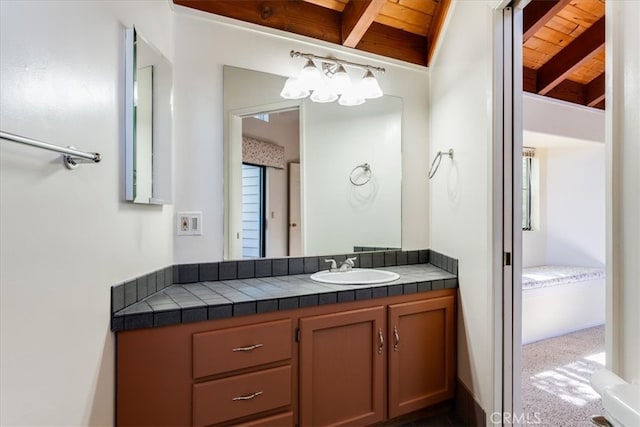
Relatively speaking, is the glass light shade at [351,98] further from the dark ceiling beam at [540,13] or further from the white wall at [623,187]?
the white wall at [623,187]

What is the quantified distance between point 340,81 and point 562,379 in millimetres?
2550

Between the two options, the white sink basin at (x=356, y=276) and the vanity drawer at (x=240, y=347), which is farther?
the white sink basin at (x=356, y=276)

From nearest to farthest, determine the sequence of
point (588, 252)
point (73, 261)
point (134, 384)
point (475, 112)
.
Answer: point (73, 261), point (134, 384), point (475, 112), point (588, 252)

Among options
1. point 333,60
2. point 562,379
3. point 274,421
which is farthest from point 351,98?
point 562,379

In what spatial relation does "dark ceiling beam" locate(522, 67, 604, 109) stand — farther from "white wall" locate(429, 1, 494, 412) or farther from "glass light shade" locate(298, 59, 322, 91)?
"glass light shade" locate(298, 59, 322, 91)

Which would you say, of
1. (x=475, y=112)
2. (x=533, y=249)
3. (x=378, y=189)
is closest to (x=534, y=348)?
(x=533, y=249)

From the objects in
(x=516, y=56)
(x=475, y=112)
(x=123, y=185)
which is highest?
(x=516, y=56)

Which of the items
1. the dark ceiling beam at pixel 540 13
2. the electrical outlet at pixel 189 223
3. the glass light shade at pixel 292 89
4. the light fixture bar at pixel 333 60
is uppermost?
the dark ceiling beam at pixel 540 13

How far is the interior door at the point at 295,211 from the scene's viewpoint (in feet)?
6.74

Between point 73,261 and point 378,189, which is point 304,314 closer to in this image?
point 73,261

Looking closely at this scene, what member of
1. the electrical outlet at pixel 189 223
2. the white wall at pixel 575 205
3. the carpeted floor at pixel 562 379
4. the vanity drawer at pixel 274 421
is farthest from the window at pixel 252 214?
the white wall at pixel 575 205

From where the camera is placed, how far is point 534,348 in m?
2.82

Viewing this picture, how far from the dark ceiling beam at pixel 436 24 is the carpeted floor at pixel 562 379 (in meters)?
2.34

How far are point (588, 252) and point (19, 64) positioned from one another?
4417mm
